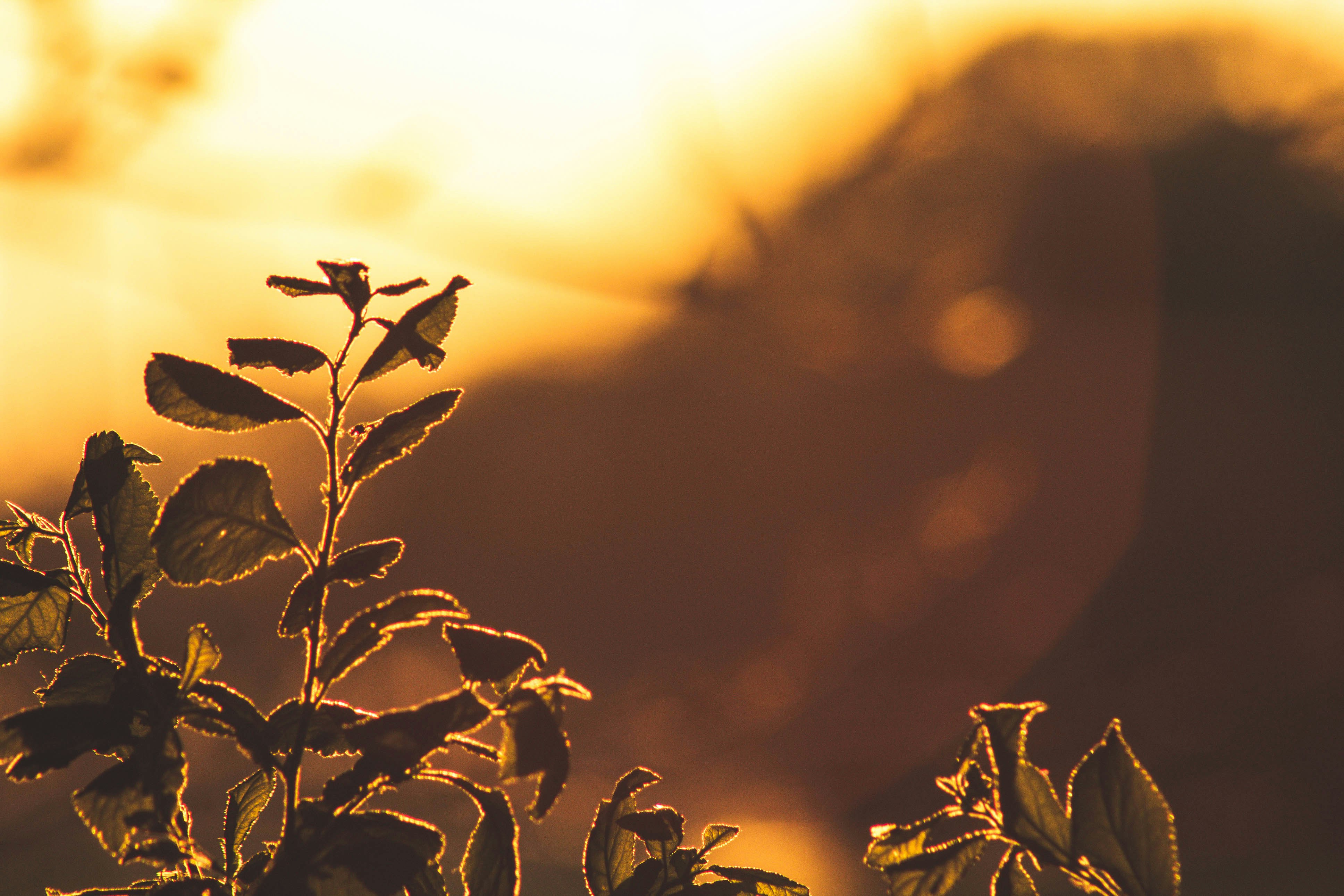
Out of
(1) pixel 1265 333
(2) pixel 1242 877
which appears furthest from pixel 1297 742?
(1) pixel 1265 333

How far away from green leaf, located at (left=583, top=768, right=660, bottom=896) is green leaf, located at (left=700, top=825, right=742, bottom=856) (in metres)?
0.06

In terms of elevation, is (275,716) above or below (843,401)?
below

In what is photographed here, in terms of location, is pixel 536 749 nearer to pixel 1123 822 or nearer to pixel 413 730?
pixel 413 730

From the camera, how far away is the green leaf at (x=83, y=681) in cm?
71

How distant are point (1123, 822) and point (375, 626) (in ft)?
1.70

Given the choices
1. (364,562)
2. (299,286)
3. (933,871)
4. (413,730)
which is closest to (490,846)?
(413,730)

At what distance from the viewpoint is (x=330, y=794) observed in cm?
64

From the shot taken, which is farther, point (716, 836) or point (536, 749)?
point (716, 836)

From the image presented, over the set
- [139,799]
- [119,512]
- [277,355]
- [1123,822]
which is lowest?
[139,799]

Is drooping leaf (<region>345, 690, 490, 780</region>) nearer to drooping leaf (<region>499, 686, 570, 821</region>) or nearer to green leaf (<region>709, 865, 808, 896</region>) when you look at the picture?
drooping leaf (<region>499, 686, 570, 821</region>)

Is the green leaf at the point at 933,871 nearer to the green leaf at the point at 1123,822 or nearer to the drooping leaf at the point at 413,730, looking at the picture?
the green leaf at the point at 1123,822

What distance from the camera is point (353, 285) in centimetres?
72

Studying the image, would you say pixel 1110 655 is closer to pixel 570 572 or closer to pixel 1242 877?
pixel 1242 877

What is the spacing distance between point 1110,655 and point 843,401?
247cm
